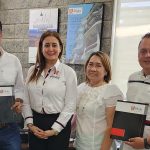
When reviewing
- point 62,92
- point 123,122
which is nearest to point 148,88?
point 123,122

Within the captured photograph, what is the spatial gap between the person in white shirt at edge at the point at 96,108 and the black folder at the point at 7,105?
439 millimetres

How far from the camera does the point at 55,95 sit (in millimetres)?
1907

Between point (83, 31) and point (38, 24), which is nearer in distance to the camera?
point (83, 31)

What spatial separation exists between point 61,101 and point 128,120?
0.49 metres

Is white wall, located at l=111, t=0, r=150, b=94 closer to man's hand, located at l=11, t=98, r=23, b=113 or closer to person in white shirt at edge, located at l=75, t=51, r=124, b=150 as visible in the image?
person in white shirt at edge, located at l=75, t=51, r=124, b=150

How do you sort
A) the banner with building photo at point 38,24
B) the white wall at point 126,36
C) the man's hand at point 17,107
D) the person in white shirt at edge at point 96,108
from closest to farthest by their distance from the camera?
1. the person in white shirt at edge at point 96,108
2. the man's hand at point 17,107
3. the white wall at point 126,36
4. the banner with building photo at point 38,24

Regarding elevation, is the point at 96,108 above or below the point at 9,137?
above

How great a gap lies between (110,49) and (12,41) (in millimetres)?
1254

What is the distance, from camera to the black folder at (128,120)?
5.31 ft

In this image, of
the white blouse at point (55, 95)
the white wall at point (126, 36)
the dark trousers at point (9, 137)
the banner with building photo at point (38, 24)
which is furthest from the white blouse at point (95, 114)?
the banner with building photo at point (38, 24)

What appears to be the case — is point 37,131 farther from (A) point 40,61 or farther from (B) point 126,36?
(B) point 126,36

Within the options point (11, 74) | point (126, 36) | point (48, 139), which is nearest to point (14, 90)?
point (11, 74)

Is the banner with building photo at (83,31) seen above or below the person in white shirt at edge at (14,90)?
above

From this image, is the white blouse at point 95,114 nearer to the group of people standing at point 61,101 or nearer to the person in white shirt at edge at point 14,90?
the group of people standing at point 61,101
